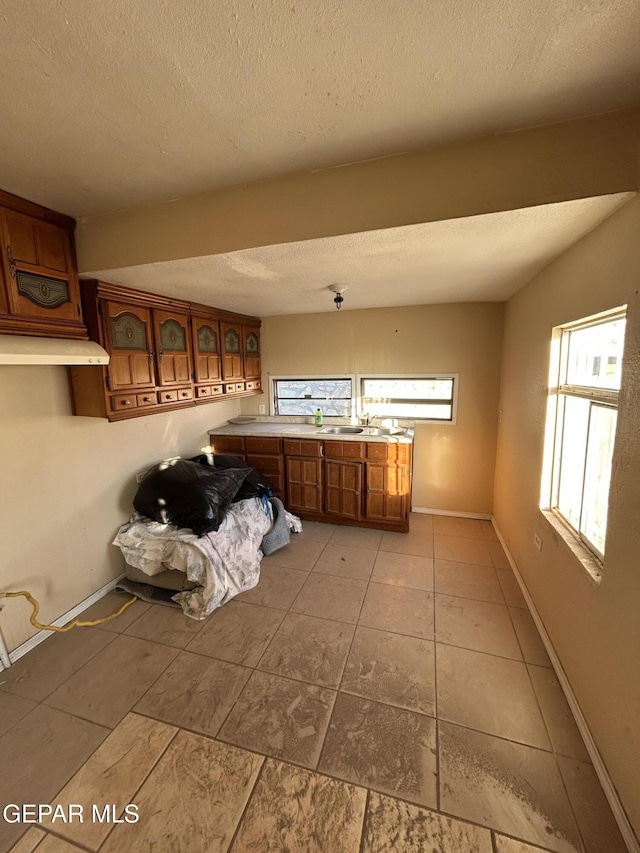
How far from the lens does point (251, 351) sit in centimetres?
405

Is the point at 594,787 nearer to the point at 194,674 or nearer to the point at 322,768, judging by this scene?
the point at 322,768

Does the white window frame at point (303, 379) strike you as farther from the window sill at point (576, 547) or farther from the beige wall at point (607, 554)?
the window sill at point (576, 547)

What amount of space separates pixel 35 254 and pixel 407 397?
129 inches

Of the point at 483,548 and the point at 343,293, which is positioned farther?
the point at 483,548

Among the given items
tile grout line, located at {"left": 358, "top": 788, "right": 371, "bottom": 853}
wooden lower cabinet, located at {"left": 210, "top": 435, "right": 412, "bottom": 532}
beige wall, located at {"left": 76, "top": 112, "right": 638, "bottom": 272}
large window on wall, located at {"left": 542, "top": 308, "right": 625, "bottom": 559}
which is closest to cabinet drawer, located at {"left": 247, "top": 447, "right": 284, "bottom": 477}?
wooden lower cabinet, located at {"left": 210, "top": 435, "right": 412, "bottom": 532}

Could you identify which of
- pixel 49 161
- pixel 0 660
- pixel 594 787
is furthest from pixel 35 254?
pixel 594 787

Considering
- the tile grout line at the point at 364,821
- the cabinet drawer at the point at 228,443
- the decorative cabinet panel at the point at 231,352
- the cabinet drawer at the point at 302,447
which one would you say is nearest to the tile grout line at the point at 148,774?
the tile grout line at the point at 364,821

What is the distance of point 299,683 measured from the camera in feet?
5.99

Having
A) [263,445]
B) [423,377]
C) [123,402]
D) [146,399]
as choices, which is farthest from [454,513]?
[123,402]

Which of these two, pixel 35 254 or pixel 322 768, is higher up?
pixel 35 254

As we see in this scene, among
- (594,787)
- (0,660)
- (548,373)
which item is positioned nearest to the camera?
(594,787)

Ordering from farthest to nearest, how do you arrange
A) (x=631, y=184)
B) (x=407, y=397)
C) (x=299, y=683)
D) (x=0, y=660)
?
1. (x=407, y=397)
2. (x=0, y=660)
3. (x=299, y=683)
4. (x=631, y=184)

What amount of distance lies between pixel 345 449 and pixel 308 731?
2.24 meters

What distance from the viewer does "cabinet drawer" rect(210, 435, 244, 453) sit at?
3754mm
